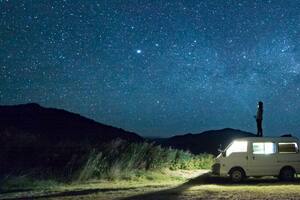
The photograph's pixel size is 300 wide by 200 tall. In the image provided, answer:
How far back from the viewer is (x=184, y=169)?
30422 millimetres

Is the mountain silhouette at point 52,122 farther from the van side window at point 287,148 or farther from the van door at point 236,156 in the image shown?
the van side window at point 287,148

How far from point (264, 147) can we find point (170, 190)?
4.96m

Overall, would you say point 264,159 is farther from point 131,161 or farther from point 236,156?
point 131,161

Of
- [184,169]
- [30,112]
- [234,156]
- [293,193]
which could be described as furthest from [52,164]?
[30,112]

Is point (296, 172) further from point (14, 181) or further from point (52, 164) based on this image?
point (52, 164)

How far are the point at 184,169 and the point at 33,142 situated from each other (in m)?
25.0

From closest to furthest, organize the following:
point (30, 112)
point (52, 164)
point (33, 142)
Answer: point (52, 164) < point (33, 142) < point (30, 112)

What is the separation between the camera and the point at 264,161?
23.5m

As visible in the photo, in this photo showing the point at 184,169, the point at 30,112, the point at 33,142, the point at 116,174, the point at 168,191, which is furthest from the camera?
the point at 30,112

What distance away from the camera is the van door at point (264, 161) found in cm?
2342

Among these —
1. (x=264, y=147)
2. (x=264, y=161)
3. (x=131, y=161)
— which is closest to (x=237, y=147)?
(x=264, y=147)

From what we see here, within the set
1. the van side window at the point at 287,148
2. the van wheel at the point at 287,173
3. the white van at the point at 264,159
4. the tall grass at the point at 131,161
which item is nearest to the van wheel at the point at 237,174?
the white van at the point at 264,159

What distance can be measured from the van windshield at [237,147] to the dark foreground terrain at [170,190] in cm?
133

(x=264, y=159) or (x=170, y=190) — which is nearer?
(x=170, y=190)
